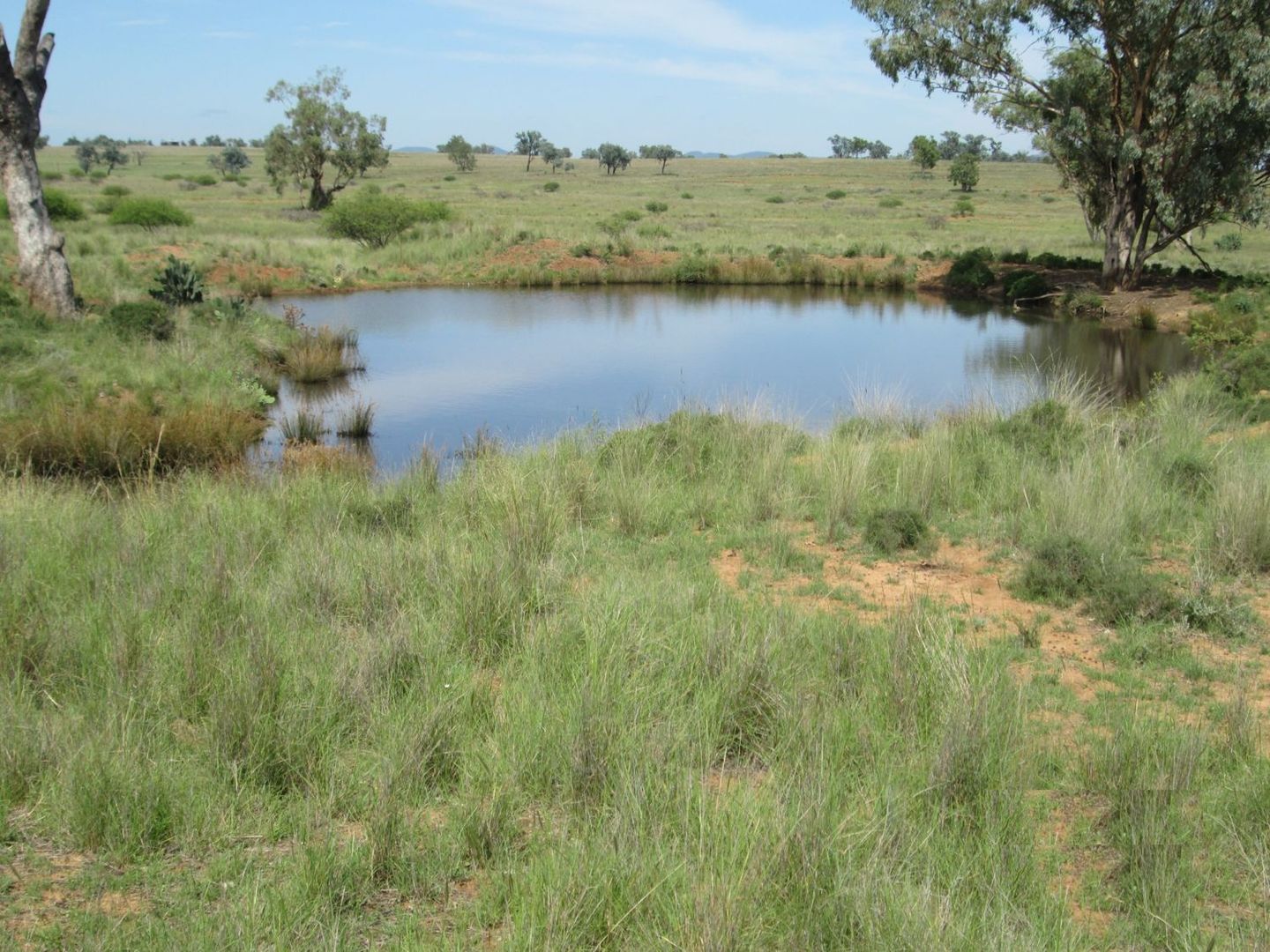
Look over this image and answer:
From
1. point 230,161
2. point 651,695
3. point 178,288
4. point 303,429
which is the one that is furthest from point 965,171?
point 651,695

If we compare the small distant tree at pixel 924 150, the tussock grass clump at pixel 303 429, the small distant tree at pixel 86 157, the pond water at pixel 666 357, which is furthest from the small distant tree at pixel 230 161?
the tussock grass clump at pixel 303 429

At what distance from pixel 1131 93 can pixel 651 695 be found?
998 inches

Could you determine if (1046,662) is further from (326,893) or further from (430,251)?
(430,251)

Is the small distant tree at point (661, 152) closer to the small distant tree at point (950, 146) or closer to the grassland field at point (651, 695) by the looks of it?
the small distant tree at point (950, 146)

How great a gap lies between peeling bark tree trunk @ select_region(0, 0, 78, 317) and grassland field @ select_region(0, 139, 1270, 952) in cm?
644

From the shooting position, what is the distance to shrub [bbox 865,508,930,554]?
22.8ft

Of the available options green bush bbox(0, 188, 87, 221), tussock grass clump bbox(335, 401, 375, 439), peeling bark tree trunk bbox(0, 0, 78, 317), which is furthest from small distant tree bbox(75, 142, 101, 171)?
tussock grass clump bbox(335, 401, 375, 439)

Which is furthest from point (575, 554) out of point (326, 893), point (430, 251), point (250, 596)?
point (430, 251)

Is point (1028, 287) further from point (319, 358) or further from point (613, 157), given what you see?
point (613, 157)

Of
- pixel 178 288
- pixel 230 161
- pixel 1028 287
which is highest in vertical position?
pixel 230 161

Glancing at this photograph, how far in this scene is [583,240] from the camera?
32219mm

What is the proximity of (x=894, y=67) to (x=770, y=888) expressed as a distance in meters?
26.1

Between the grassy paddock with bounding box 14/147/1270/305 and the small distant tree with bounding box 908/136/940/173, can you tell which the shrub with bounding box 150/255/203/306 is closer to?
the grassy paddock with bounding box 14/147/1270/305

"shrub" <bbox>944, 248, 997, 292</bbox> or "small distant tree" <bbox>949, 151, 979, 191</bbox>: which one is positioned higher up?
"small distant tree" <bbox>949, 151, 979, 191</bbox>
